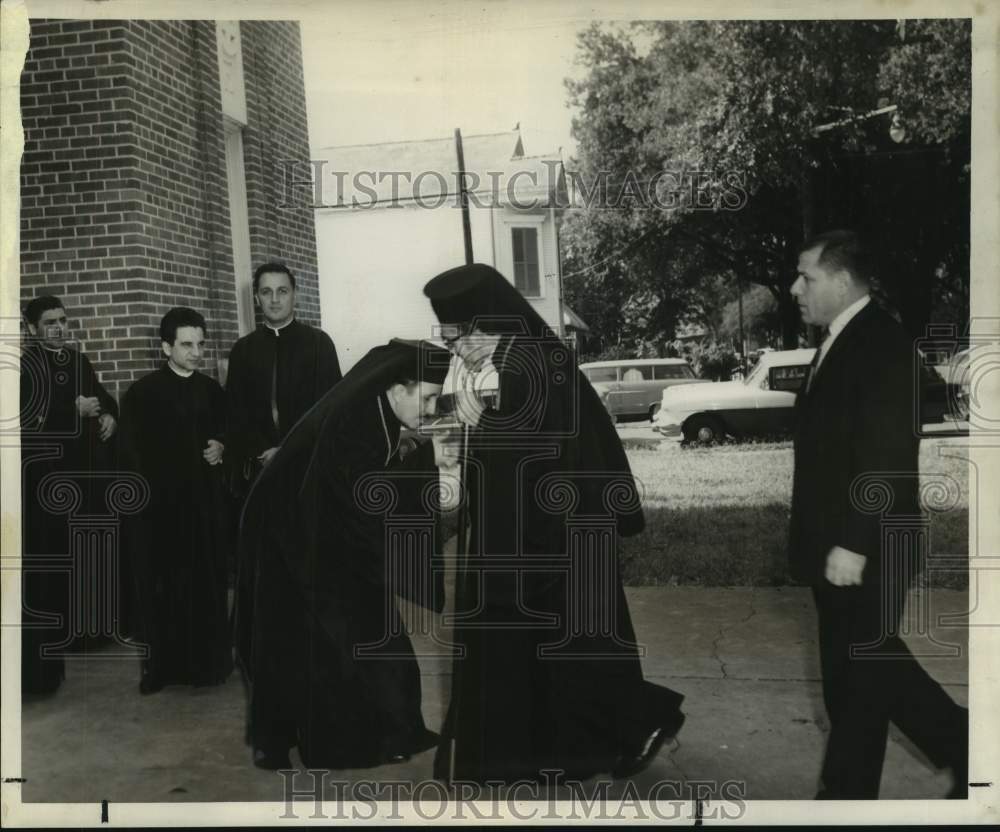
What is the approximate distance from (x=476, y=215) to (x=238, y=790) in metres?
2.54

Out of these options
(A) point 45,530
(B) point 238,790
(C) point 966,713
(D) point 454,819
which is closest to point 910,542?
(C) point 966,713

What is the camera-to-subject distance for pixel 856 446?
374cm

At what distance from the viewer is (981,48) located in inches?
161

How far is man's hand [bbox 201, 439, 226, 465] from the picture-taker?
16.7 ft

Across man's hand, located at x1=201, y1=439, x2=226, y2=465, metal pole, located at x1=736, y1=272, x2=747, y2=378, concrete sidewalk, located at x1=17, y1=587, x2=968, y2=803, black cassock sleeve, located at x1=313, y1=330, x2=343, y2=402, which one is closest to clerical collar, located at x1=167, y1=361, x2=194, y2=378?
man's hand, located at x1=201, y1=439, x2=226, y2=465

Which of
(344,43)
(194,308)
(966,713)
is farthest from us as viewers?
(194,308)

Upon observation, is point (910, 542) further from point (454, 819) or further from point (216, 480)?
point (216, 480)

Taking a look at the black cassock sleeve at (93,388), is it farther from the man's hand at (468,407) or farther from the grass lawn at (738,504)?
the grass lawn at (738,504)

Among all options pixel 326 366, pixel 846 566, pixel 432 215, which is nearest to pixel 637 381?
pixel 432 215

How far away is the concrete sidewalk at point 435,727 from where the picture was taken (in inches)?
162

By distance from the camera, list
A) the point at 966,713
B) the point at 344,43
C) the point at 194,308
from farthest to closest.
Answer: the point at 194,308 → the point at 344,43 → the point at 966,713

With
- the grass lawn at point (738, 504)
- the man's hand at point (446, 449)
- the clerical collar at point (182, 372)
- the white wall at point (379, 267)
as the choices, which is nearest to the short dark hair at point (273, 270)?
the white wall at point (379, 267)

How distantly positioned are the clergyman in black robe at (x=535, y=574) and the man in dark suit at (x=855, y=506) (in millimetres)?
744

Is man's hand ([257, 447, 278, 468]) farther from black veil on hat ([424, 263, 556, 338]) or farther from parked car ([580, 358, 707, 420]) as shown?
parked car ([580, 358, 707, 420])
